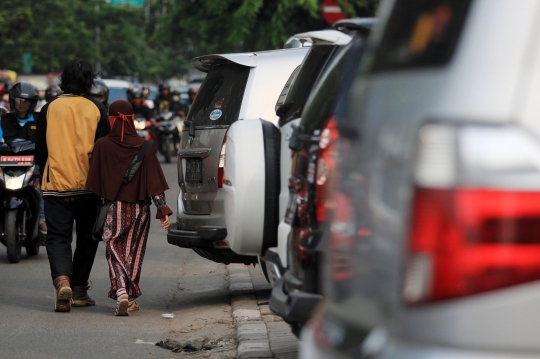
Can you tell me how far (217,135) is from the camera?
794 centimetres

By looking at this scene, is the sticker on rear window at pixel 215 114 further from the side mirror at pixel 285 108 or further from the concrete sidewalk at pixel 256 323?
the side mirror at pixel 285 108

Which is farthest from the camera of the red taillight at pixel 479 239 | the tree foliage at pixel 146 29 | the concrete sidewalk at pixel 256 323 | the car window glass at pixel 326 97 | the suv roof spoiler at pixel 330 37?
the tree foliage at pixel 146 29

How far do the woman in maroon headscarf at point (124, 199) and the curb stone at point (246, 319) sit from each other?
2.67 feet

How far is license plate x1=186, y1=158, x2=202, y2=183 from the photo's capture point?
26.3 ft

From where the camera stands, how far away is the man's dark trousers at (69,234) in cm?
814

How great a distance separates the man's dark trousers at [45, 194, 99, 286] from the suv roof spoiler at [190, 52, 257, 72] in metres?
1.34

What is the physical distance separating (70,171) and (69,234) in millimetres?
500

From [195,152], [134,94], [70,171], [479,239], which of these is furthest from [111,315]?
[134,94]

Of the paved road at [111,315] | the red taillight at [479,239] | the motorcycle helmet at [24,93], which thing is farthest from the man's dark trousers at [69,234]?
the red taillight at [479,239]

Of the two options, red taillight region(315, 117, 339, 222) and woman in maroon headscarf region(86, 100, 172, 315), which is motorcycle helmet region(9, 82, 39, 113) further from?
red taillight region(315, 117, 339, 222)

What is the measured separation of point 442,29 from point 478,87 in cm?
18

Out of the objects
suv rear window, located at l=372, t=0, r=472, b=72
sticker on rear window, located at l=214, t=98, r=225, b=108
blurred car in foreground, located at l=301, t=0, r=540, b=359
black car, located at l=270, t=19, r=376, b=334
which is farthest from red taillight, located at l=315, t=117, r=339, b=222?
sticker on rear window, located at l=214, t=98, r=225, b=108

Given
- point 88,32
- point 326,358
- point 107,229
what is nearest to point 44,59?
point 88,32

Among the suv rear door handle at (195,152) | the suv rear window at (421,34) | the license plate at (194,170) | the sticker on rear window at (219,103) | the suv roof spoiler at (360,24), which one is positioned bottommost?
the license plate at (194,170)
